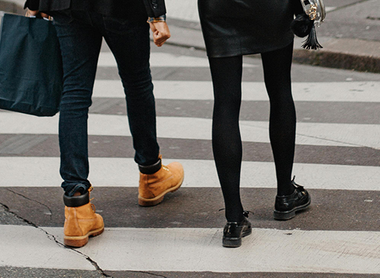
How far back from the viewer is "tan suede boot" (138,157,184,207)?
3.49 metres

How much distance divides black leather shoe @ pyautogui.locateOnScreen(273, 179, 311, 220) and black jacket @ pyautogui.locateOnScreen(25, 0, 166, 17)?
3.76 ft

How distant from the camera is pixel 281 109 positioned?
3076 millimetres

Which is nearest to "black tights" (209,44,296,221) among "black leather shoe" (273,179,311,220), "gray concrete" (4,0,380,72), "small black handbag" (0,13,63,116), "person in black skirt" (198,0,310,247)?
"person in black skirt" (198,0,310,247)

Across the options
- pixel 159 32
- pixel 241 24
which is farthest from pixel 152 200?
pixel 241 24

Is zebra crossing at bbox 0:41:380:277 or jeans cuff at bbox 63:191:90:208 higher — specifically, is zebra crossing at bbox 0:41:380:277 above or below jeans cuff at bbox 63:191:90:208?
below

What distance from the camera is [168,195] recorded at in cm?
373

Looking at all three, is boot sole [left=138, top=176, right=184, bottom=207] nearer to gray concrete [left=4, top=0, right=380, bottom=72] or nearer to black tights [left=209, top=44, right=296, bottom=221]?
black tights [left=209, top=44, right=296, bottom=221]

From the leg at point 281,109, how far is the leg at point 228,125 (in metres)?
0.22

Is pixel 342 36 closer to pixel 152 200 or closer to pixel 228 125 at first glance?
pixel 152 200

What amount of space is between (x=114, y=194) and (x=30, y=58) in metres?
1.01

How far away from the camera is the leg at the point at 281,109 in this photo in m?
2.98

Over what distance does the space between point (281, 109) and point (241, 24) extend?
1.71 feet

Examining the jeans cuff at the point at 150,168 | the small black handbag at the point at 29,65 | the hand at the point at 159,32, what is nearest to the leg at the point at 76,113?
the small black handbag at the point at 29,65

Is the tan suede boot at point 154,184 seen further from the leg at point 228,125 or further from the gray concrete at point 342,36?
the gray concrete at point 342,36
